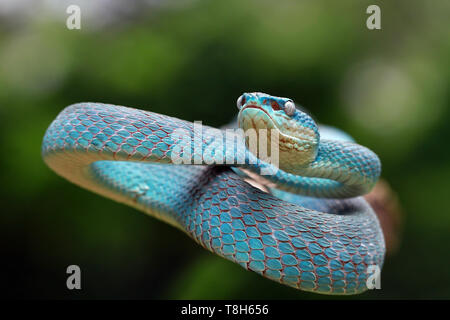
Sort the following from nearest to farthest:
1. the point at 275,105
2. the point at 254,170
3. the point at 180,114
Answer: the point at 275,105
the point at 254,170
the point at 180,114

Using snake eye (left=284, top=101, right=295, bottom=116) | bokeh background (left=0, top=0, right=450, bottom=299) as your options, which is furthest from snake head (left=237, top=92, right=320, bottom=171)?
bokeh background (left=0, top=0, right=450, bottom=299)

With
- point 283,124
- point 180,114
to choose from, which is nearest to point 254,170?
point 283,124

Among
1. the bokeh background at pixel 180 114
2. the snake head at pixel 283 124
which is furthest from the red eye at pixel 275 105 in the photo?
the bokeh background at pixel 180 114

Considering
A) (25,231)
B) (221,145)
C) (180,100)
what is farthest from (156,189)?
(25,231)

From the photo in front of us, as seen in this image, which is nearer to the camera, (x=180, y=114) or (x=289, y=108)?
(x=289, y=108)

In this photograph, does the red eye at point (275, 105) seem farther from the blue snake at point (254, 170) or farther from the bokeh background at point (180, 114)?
the bokeh background at point (180, 114)

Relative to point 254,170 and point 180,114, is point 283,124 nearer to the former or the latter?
point 254,170

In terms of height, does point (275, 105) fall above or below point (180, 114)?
above
